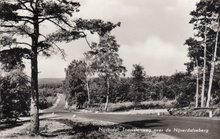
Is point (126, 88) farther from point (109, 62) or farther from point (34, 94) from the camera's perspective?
point (34, 94)

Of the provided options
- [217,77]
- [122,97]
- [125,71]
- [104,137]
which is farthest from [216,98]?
[104,137]

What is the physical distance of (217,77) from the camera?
5497 cm

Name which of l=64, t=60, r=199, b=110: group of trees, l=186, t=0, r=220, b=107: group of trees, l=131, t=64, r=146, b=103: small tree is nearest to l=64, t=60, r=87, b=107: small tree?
l=64, t=60, r=199, b=110: group of trees

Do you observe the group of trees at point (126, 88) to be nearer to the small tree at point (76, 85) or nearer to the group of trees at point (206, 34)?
the small tree at point (76, 85)

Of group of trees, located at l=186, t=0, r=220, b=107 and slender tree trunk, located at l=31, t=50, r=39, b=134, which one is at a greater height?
group of trees, located at l=186, t=0, r=220, b=107

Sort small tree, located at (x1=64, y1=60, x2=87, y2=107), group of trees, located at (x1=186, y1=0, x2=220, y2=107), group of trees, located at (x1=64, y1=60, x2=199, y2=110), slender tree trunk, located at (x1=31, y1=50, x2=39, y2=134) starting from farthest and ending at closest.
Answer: small tree, located at (x1=64, y1=60, x2=87, y2=107), group of trees, located at (x1=64, y1=60, x2=199, y2=110), group of trees, located at (x1=186, y1=0, x2=220, y2=107), slender tree trunk, located at (x1=31, y1=50, x2=39, y2=134)

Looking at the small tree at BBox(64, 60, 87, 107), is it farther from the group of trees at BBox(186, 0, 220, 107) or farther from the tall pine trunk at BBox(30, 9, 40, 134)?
the tall pine trunk at BBox(30, 9, 40, 134)

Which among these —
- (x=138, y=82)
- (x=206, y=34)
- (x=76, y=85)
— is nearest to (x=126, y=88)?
(x=76, y=85)

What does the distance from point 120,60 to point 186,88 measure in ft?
41.3

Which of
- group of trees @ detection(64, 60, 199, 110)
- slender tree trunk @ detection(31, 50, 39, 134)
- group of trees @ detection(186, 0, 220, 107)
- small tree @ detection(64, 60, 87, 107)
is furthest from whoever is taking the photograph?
small tree @ detection(64, 60, 87, 107)

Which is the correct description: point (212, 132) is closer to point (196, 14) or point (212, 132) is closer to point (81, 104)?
point (196, 14)

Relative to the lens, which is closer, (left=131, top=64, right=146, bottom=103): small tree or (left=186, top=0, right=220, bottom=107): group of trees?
(left=186, top=0, right=220, bottom=107): group of trees

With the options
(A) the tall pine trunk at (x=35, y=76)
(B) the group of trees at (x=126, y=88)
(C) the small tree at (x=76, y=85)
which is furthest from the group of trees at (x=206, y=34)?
(C) the small tree at (x=76, y=85)

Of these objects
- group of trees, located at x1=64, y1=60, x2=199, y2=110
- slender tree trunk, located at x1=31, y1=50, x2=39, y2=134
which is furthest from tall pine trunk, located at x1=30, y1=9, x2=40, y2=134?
group of trees, located at x1=64, y1=60, x2=199, y2=110
